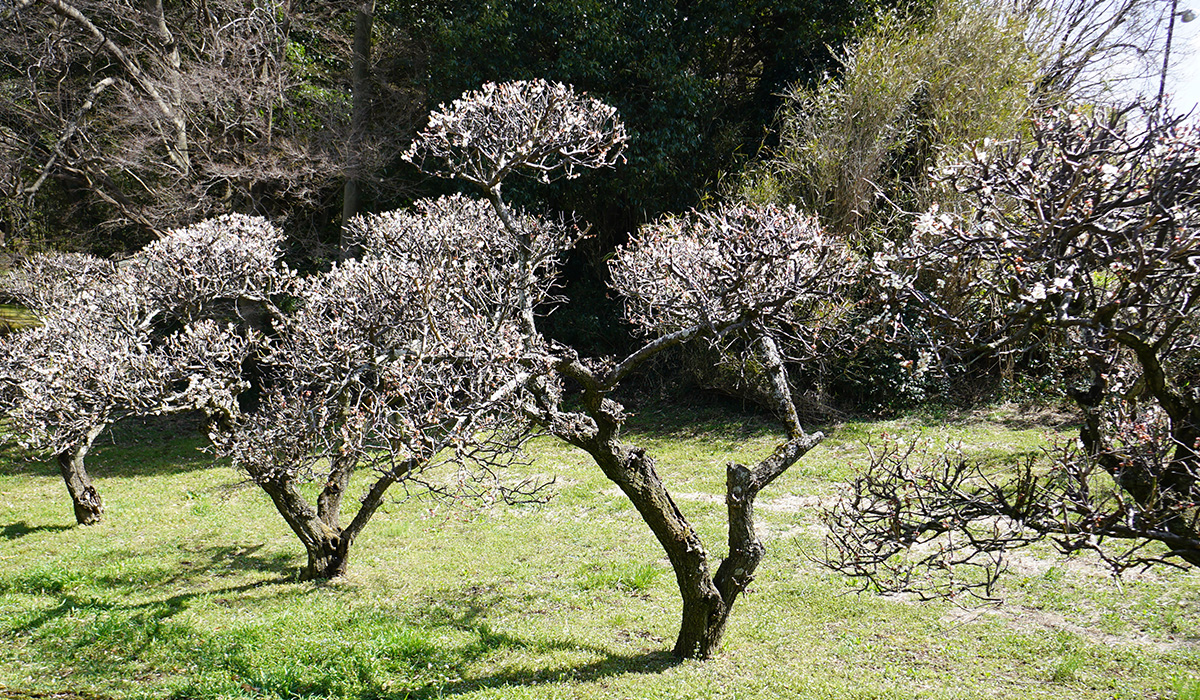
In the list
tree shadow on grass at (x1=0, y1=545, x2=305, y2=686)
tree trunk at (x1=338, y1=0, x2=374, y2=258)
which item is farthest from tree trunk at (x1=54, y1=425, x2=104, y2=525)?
tree trunk at (x1=338, y1=0, x2=374, y2=258)

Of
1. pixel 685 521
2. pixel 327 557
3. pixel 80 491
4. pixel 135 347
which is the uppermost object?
pixel 135 347

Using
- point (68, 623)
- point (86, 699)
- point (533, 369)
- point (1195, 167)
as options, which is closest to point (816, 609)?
point (533, 369)

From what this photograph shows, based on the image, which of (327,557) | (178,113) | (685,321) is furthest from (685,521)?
(178,113)

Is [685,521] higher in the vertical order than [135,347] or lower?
lower

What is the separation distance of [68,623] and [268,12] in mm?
13052

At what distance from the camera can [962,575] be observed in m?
6.96

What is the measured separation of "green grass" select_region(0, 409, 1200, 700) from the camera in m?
5.32

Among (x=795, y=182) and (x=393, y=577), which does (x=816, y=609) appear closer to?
(x=393, y=577)

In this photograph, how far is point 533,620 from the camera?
669 centimetres

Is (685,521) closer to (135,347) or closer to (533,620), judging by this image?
(533,620)

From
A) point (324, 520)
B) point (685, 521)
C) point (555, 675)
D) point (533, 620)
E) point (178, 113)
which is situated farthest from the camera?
point (178, 113)

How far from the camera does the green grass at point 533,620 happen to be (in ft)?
17.5

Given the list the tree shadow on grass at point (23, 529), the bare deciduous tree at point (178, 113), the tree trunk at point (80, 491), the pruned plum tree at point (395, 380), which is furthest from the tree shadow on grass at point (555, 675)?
the bare deciduous tree at point (178, 113)

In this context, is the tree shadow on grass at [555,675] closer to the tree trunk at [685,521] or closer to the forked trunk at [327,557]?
the tree trunk at [685,521]
